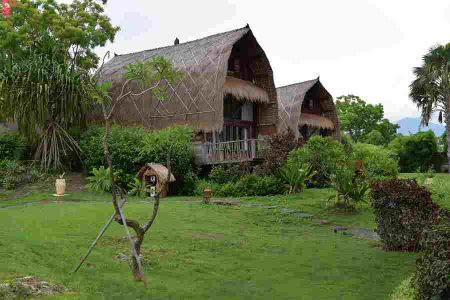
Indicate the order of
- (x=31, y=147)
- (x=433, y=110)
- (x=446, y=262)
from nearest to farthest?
(x=446, y=262)
(x=31, y=147)
(x=433, y=110)

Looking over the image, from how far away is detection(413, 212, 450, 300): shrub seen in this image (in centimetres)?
502

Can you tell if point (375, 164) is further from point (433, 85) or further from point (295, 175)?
point (433, 85)

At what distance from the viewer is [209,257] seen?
344 inches

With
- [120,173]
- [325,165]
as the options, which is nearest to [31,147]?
[120,173]

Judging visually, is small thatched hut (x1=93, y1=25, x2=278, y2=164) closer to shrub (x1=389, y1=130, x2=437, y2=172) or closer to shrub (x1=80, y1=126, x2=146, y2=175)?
shrub (x1=80, y1=126, x2=146, y2=175)

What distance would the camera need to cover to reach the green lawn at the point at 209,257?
6652 millimetres

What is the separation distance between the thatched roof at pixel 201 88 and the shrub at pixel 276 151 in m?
3.06

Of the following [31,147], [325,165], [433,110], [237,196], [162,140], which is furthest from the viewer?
[433,110]

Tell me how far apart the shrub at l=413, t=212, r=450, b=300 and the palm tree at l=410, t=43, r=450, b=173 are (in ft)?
82.1

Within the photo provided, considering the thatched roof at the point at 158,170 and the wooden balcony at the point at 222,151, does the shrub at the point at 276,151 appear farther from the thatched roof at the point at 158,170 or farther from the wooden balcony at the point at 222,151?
the thatched roof at the point at 158,170

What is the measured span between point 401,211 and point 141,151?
1277cm

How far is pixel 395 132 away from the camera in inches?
2030

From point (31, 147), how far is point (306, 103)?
17.4 meters

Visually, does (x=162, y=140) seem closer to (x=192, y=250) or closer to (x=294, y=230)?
(x=294, y=230)
